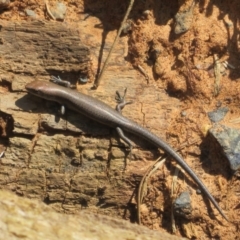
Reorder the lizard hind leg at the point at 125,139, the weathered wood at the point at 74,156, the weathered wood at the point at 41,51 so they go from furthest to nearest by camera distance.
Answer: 1. the weathered wood at the point at 41,51
2. the lizard hind leg at the point at 125,139
3. the weathered wood at the point at 74,156

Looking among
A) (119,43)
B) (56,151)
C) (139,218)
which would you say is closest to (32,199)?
(56,151)

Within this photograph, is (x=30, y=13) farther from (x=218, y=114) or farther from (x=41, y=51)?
(x=218, y=114)

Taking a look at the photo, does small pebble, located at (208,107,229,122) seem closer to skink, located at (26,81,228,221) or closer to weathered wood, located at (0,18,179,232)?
weathered wood, located at (0,18,179,232)

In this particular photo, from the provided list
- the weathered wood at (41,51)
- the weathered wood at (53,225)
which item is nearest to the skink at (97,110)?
the weathered wood at (41,51)

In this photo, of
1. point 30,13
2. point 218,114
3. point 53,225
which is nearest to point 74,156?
point 53,225

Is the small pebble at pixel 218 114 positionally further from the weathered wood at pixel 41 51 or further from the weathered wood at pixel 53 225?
the weathered wood at pixel 41 51

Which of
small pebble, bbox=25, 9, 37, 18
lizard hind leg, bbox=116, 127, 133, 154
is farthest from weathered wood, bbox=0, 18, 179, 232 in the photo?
small pebble, bbox=25, 9, 37, 18

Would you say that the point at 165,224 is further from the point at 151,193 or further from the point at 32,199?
the point at 32,199

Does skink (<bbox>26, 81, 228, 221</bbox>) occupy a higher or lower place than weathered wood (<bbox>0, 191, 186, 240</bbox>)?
higher
